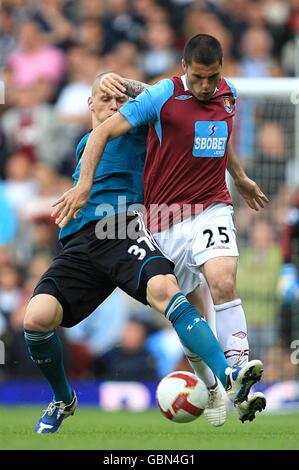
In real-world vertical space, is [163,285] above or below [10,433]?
above

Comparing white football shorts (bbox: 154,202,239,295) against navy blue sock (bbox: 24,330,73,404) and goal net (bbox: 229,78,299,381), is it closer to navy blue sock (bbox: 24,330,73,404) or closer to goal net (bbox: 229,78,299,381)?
navy blue sock (bbox: 24,330,73,404)

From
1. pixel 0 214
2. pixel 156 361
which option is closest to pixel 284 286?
pixel 156 361

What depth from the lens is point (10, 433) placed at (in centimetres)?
793

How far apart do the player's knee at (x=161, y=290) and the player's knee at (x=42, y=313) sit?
719 millimetres

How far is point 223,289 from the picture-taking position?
758 centimetres

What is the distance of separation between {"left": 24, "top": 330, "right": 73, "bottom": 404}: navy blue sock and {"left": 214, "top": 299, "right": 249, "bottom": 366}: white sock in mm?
1142

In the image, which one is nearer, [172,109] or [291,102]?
[172,109]

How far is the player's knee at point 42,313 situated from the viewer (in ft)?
25.4

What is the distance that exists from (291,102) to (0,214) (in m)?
3.80

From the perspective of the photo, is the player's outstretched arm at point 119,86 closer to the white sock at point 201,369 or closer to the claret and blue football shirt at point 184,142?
the claret and blue football shirt at point 184,142

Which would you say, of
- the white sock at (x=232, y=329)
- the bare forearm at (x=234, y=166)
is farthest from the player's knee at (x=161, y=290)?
the bare forearm at (x=234, y=166)

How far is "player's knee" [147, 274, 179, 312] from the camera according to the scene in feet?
24.3
